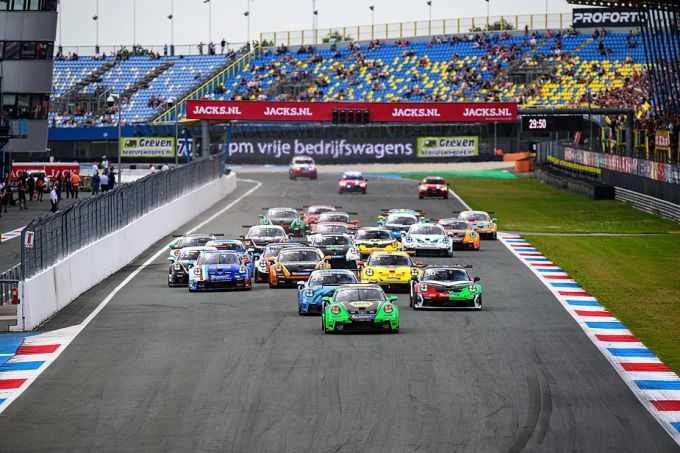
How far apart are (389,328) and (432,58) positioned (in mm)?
77863

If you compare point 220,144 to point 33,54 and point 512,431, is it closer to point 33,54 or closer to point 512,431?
point 33,54

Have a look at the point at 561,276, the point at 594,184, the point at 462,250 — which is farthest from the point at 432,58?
the point at 561,276

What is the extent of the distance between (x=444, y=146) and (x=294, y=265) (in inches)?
2316

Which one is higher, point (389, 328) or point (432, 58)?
point (432, 58)

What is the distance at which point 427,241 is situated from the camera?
4316 centimetres

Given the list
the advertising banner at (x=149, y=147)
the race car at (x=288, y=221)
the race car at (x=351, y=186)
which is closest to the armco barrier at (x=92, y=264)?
the race car at (x=288, y=221)

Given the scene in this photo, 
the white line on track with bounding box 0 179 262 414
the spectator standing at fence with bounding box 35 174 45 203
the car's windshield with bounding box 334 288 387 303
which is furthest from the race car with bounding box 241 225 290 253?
the spectator standing at fence with bounding box 35 174 45 203

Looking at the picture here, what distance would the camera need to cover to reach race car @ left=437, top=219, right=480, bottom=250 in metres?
46.3

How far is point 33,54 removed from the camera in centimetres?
7794

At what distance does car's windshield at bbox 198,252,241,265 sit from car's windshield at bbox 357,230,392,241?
813 centimetres

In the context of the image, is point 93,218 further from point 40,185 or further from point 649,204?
point 40,185

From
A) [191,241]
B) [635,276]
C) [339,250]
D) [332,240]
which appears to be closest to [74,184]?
[191,241]

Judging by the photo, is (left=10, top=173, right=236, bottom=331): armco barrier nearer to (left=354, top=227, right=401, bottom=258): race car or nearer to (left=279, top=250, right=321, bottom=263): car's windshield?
(left=279, top=250, right=321, bottom=263): car's windshield

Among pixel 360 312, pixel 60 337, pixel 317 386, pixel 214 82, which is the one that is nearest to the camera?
pixel 317 386
